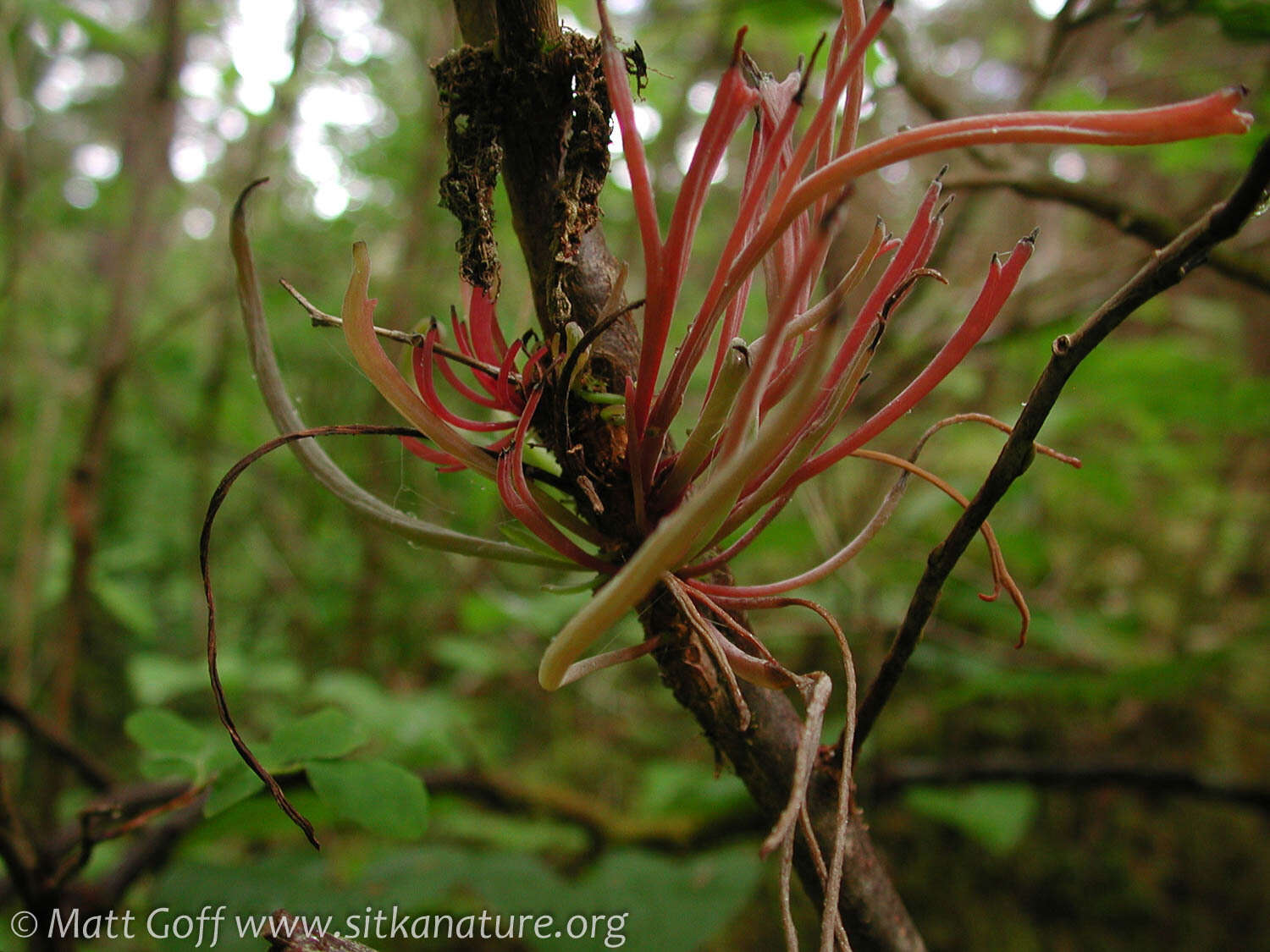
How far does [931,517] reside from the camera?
6.42 feet

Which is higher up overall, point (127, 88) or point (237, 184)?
point (127, 88)

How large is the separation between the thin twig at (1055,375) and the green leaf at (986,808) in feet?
2.68

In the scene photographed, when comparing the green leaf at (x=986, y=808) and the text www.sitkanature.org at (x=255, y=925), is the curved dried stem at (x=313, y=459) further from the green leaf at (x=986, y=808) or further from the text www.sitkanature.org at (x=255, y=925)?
the green leaf at (x=986, y=808)

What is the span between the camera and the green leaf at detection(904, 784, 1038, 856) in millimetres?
1075

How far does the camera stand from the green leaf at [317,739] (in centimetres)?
56

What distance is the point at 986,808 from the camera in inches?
43.9

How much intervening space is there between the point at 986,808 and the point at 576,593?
37.2 inches

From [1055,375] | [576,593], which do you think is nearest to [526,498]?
[576,593]

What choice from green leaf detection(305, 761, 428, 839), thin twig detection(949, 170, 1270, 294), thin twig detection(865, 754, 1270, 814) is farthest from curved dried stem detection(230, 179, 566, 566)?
thin twig detection(865, 754, 1270, 814)

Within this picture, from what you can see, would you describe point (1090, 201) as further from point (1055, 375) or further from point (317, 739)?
point (317, 739)

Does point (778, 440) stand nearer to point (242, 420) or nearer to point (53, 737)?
point (53, 737)

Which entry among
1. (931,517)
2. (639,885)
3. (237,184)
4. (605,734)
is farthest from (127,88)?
(639,885)

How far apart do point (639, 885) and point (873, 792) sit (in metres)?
0.40

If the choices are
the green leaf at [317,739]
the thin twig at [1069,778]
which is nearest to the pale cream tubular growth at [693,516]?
the green leaf at [317,739]
